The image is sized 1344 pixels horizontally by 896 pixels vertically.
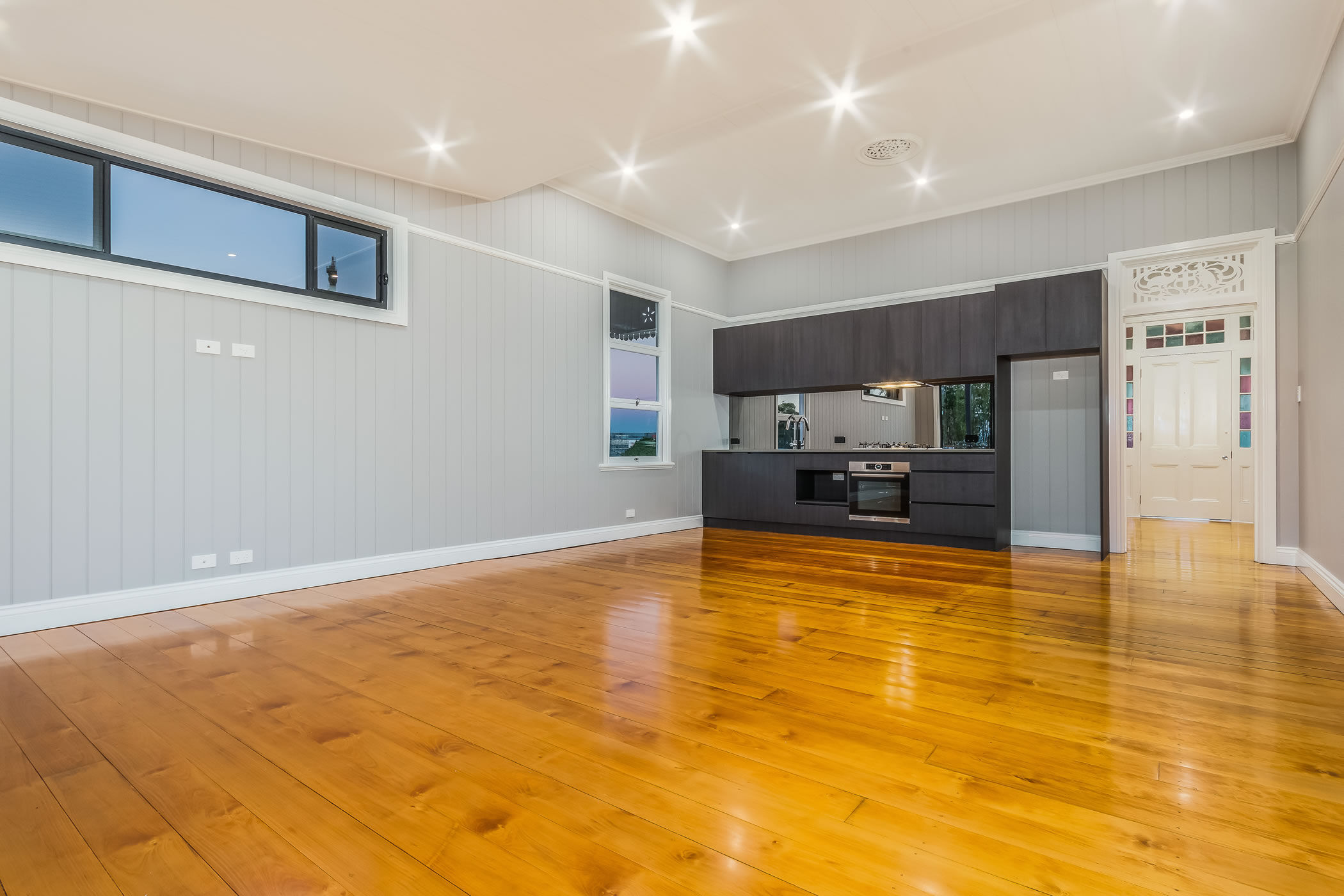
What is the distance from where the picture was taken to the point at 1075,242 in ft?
17.2

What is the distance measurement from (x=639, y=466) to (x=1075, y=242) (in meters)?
4.15

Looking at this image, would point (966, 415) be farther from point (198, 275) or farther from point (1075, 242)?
point (198, 275)

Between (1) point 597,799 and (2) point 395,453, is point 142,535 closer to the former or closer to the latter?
(2) point 395,453

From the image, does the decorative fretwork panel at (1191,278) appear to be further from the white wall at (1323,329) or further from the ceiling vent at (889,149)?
the ceiling vent at (889,149)

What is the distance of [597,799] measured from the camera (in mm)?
1449

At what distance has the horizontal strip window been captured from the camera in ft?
9.67

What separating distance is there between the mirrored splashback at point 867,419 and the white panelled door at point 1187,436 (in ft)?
14.2

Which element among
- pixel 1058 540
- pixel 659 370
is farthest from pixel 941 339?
pixel 659 370

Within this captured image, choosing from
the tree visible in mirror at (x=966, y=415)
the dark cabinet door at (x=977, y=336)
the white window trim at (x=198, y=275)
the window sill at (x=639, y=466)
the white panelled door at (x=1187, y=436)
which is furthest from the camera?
the white panelled door at (x=1187, y=436)

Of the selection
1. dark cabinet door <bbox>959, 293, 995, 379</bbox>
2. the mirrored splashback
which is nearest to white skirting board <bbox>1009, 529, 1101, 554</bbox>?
the mirrored splashback

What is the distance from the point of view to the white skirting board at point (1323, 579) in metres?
3.25

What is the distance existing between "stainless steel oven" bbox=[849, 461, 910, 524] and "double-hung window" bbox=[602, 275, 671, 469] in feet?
5.96

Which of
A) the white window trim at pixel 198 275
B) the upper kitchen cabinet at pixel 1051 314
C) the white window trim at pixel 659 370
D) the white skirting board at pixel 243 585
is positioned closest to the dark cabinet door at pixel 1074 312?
the upper kitchen cabinet at pixel 1051 314

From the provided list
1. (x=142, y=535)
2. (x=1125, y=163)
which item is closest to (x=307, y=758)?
(x=142, y=535)
